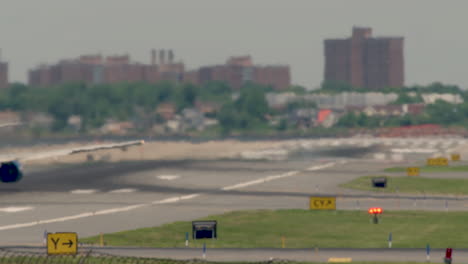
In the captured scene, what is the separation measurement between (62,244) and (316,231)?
2126 cm

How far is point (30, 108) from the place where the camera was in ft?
527

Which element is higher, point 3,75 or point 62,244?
point 3,75

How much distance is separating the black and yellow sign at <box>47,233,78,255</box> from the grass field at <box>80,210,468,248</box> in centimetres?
768

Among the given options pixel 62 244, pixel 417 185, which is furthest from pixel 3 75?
pixel 62 244

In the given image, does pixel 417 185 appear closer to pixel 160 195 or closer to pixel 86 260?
pixel 160 195

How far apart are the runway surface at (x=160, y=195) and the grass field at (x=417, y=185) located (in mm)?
2896

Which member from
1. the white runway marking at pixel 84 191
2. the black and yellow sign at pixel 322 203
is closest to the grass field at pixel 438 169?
the white runway marking at pixel 84 191

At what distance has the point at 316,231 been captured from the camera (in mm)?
71438

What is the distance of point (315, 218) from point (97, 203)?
2232 centimetres

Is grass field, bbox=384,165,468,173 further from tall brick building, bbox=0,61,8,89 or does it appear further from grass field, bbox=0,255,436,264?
grass field, bbox=0,255,436,264

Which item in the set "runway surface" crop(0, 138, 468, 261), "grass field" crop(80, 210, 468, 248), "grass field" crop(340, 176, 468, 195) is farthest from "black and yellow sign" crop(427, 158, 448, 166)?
"grass field" crop(80, 210, 468, 248)

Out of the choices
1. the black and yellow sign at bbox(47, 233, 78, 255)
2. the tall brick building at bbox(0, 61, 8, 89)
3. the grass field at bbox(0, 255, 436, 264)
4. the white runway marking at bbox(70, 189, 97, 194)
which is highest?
the tall brick building at bbox(0, 61, 8, 89)

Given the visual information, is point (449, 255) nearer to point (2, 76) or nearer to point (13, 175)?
point (13, 175)

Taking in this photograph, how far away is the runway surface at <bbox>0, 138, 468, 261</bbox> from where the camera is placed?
254ft
